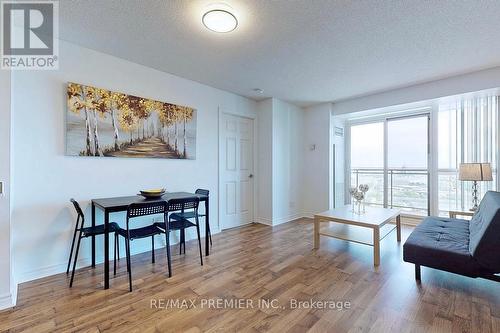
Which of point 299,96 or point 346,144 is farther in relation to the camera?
point 346,144

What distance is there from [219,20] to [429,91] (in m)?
3.41

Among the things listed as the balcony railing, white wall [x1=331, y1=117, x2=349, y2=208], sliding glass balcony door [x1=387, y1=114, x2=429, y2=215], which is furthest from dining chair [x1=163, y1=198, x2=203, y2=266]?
sliding glass balcony door [x1=387, y1=114, x2=429, y2=215]

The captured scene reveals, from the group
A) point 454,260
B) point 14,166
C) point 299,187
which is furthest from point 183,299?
point 299,187

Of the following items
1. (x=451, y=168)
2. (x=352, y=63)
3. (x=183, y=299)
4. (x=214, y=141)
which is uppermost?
(x=352, y=63)

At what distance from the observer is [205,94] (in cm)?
377

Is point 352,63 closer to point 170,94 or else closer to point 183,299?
point 170,94

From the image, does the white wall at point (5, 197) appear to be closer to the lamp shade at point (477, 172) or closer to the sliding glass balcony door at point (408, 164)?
the lamp shade at point (477, 172)

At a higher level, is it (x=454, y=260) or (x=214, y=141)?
(x=214, y=141)

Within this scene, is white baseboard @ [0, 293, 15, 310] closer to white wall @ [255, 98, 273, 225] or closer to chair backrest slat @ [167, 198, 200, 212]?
chair backrest slat @ [167, 198, 200, 212]

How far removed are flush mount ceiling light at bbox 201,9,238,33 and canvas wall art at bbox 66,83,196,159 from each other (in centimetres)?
143

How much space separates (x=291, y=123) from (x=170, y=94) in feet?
8.32

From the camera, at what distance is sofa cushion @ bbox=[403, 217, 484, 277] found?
194cm

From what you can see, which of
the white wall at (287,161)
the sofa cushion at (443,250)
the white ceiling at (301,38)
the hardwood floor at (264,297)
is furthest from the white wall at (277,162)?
the sofa cushion at (443,250)

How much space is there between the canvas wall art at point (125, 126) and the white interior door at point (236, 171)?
757 mm
